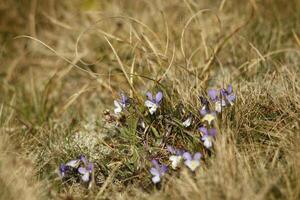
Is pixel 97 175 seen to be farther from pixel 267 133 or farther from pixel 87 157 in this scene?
pixel 267 133

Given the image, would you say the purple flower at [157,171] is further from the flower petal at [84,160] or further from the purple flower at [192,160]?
the flower petal at [84,160]

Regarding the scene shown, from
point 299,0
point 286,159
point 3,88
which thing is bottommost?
point 3,88

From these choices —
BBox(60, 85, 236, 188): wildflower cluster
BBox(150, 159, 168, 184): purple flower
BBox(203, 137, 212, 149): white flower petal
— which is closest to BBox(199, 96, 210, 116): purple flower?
BBox(60, 85, 236, 188): wildflower cluster

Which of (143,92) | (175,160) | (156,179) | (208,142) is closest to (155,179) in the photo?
(156,179)

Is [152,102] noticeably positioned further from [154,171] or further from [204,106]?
[154,171]

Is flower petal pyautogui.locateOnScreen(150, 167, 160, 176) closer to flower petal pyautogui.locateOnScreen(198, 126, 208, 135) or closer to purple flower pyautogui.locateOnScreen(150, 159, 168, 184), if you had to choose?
purple flower pyautogui.locateOnScreen(150, 159, 168, 184)

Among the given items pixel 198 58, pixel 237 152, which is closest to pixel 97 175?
pixel 237 152
